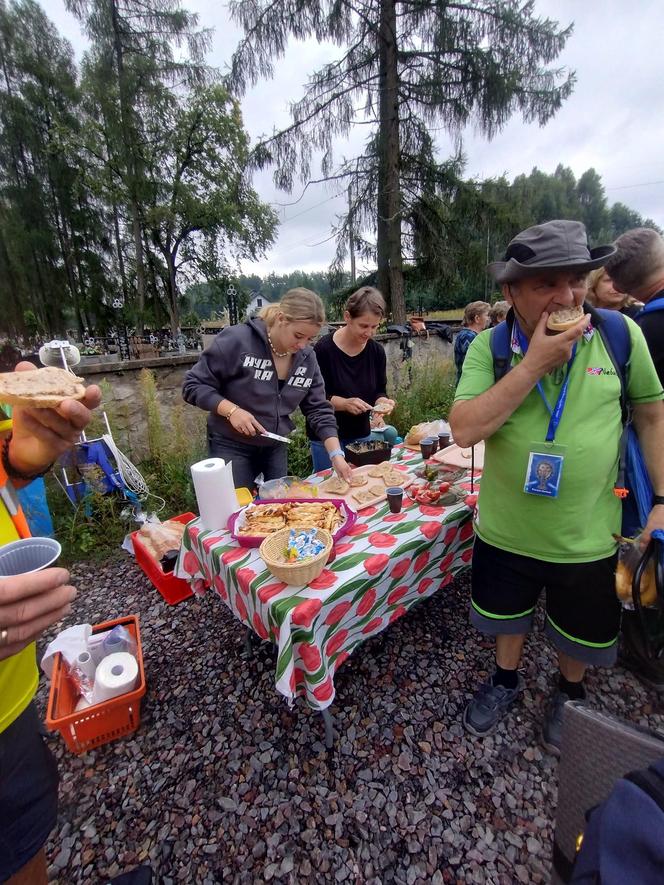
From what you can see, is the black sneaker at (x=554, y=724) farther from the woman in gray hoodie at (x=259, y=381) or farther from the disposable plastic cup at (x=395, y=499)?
the woman in gray hoodie at (x=259, y=381)

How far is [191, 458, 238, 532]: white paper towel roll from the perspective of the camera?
1792 mm

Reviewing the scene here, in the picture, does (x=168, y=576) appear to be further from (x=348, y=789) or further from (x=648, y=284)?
(x=648, y=284)

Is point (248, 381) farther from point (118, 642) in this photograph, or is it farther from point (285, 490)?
point (118, 642)

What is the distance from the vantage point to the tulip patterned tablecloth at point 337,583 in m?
1.44

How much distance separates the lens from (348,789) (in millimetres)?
1622

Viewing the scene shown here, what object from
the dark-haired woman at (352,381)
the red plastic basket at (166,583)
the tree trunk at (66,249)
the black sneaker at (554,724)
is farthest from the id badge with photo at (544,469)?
the tree trunk at (66,249)

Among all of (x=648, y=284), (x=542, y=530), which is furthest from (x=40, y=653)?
(x=648, y=284)

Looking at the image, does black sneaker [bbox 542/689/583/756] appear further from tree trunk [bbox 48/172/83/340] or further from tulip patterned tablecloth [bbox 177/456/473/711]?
tree trunk [bbox 48/172/83/340]

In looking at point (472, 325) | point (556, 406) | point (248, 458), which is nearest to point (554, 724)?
point (556, 406)

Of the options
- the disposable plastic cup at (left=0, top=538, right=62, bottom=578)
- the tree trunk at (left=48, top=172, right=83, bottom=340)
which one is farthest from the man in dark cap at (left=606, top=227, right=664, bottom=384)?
the tree trunk at (left=48, top=172, right=83, bottom=340)

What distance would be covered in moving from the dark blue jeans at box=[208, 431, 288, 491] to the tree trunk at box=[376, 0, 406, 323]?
691cm

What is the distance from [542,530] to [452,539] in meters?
0.65

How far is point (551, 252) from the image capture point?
4.07 feet

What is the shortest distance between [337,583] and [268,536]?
37 cm
